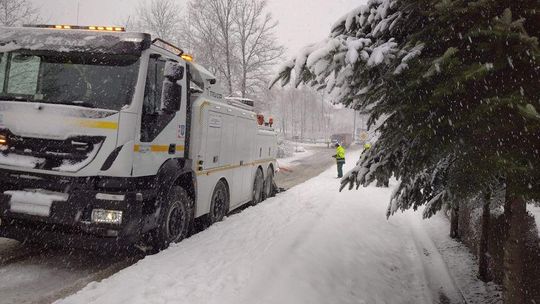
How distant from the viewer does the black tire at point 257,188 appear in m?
10.5

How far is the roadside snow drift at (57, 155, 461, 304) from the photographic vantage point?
13.7 feet

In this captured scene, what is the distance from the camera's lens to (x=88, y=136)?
4.86m

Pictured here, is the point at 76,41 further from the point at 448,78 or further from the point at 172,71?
the point at 448,78

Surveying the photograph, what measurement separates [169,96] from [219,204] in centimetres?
306

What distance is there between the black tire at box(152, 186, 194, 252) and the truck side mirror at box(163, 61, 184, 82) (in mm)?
1599

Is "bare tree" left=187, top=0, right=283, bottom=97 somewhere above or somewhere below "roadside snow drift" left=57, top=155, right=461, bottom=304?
above

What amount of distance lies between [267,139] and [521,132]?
348 inches

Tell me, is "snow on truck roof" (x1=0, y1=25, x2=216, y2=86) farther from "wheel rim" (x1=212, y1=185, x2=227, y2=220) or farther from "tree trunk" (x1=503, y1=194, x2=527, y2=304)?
"tree trunk" (x1=503, y1=194, x2=527, y2=304)

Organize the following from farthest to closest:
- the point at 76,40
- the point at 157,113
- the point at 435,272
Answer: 1. the point at 435,272
2. the point at 157,113
3. the point at 76,40

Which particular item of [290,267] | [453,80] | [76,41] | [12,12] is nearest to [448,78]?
[453,80]

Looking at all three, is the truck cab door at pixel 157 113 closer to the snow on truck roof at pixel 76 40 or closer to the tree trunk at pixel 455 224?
the snow on truck roof at pixel 76 40

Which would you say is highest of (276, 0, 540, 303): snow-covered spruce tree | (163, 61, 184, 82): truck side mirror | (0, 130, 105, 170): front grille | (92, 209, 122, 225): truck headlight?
(163, 61, 184, 82): truck side mirror

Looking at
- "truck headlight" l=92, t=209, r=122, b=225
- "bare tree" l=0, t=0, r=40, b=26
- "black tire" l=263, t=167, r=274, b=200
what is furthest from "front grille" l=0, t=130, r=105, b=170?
"bare tree" l=0, t=0, r=40, b=26

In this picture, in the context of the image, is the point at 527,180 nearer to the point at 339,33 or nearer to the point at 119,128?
the point at 339,33
